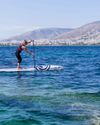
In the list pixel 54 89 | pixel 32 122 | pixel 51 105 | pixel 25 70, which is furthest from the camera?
pixel 25 70

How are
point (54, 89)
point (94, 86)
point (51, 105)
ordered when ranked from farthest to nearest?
point (94, 86), point (54, 89), point (51, 105)

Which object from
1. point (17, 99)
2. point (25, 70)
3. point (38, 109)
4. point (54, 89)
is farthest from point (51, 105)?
point (25, 70)

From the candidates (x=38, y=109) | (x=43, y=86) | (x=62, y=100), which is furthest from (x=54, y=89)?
(x=38, y=109)

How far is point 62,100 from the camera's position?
20.8m

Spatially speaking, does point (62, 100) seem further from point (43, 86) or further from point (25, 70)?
point (25, 70)

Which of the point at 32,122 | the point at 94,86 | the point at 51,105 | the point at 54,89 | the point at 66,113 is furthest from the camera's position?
the point at 94,86

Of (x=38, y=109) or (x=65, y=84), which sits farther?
(x=65, y=84)

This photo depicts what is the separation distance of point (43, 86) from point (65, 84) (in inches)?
75.9

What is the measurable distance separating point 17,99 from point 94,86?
7.35m

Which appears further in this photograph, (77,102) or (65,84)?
(65,84)

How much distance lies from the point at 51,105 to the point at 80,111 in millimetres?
1967

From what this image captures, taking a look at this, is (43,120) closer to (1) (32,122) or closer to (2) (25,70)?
(1) (32,122)

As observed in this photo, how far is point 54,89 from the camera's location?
25.2m

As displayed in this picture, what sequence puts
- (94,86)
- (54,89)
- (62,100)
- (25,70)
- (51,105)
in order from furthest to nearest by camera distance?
1. (25,70)
2. (94,86)
3. (54,89)
4. (62,100)
5. (51,105)
